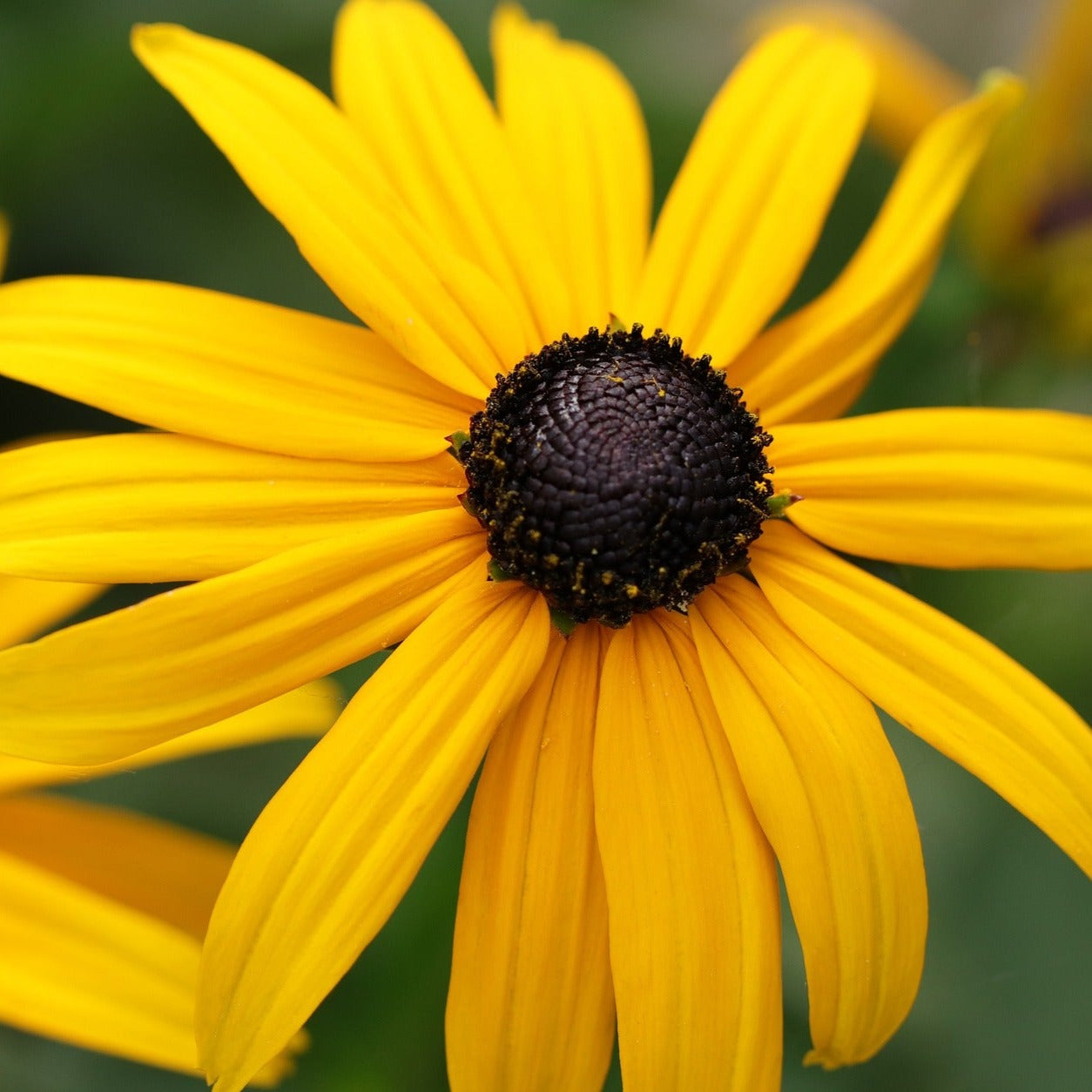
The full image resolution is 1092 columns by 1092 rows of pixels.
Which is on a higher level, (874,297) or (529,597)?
(874,297)

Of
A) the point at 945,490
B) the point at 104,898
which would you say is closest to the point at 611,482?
the point at 945,490

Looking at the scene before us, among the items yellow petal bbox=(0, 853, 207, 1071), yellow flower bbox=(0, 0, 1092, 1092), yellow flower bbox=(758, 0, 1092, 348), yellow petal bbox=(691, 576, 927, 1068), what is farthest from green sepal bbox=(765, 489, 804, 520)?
yellow flower bbox=(758, 0, 1092, 348)

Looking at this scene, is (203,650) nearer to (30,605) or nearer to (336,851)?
(336,851)

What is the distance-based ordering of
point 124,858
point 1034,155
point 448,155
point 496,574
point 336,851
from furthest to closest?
point 1034,155 → point 124,858 → point 448,155 → point 496,574 → point 336,851

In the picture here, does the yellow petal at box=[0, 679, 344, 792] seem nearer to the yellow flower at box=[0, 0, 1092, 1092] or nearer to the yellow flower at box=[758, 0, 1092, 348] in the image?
the yellow flower at box=[0, 0, 1092, 1092]

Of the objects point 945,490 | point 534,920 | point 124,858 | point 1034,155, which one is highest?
point 1034,155

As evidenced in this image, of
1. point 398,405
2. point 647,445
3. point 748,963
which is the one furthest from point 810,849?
point 398,405

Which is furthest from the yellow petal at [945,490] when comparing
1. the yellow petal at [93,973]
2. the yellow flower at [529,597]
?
the yellow petal at [93,973]
